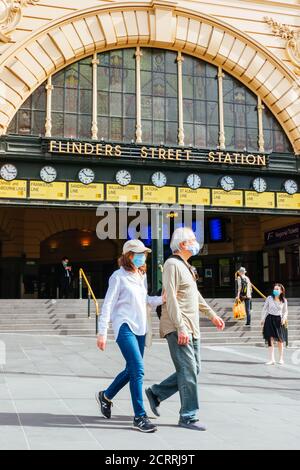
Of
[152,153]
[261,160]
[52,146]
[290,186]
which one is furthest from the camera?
[290,186]

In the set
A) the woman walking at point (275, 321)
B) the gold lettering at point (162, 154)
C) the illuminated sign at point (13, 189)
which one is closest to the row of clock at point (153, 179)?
the illuminated sign at point (13, 189)

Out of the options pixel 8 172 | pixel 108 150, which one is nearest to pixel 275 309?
pixel 108 150

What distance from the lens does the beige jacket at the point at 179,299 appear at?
551 centimetres

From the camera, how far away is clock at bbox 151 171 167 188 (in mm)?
21686

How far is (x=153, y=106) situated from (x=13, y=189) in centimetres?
667

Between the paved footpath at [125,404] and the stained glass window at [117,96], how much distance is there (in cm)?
1126

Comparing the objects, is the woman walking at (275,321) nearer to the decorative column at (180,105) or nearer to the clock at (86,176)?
the clock at (86,176)

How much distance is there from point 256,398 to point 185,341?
107 inches

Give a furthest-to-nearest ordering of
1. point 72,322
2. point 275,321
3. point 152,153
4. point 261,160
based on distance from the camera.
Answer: point 261,160
point 152,153
point 72,322
point 275,321

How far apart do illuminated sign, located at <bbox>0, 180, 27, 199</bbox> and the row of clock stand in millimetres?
189

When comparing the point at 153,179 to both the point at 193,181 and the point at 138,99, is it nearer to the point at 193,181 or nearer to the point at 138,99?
the point at 193,181

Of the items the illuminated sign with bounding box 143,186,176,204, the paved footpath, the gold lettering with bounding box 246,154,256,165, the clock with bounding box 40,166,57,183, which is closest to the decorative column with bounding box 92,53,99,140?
the clock with bounding box 40,166,57,183

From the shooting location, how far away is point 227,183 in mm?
22531

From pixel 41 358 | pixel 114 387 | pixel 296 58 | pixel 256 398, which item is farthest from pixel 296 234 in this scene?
pixel 114 387
